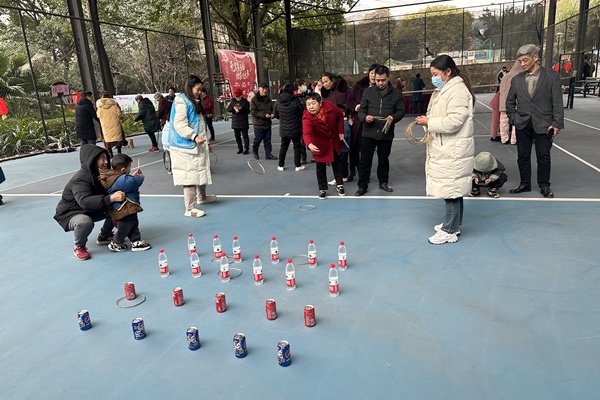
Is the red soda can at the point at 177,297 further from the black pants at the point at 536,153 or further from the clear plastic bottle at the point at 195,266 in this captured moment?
the black pants at the point at 536,153

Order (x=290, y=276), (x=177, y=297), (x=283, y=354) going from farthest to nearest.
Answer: (x=290, y=276) → (x=177, y=297) → (x=283, y=354)

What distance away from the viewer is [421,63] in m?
34.3

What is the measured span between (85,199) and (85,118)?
314 inches

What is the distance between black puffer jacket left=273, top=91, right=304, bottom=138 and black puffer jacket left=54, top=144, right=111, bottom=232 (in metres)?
4.88

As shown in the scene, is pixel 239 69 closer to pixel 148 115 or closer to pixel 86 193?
pixel 148 115

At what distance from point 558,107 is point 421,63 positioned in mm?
30686

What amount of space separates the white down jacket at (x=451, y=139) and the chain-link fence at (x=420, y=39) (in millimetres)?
30310

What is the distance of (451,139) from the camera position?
15.3ft

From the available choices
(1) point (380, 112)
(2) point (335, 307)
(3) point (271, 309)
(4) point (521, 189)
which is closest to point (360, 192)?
(1) point (380, 112)

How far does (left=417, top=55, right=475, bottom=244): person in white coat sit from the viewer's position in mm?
4527

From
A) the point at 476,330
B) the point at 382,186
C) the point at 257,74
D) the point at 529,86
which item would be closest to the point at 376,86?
the point at 382,186

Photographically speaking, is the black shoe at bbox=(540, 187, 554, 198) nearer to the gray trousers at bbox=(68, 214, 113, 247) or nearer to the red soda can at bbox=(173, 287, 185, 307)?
the red soda can at bbox=(173, 287, 185, 307)

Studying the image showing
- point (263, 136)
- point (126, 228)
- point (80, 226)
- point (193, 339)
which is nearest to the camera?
point (193, 339)

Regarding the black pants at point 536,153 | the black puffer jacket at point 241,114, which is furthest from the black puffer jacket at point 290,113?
the black pants at point 536,153
